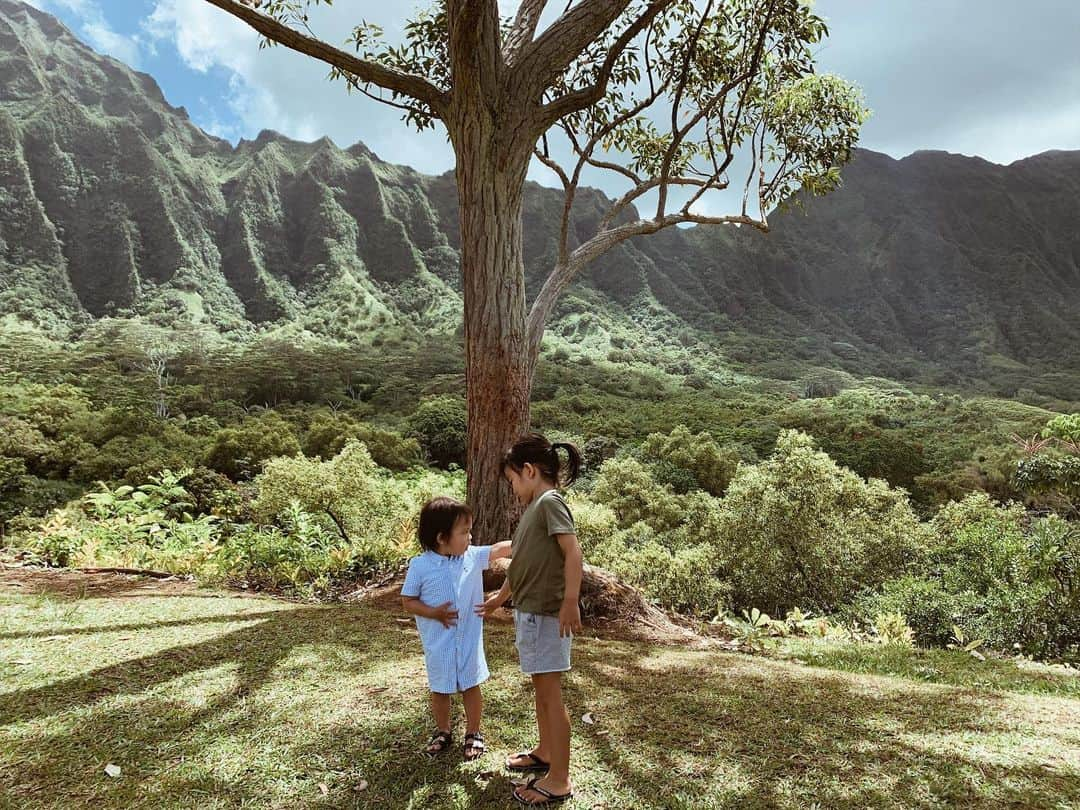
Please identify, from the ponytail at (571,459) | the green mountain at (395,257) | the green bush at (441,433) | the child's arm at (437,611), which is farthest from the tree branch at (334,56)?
the green mountain at (395,257)

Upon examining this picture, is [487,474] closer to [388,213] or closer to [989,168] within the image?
[388,213]

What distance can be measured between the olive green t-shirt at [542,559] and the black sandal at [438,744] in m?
0.69

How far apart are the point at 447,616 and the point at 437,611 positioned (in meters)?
0.04

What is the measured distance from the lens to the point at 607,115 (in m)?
7.75

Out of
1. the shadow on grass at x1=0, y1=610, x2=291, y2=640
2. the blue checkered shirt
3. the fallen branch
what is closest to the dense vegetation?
the fallen branch

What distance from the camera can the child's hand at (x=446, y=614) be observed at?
2396mm

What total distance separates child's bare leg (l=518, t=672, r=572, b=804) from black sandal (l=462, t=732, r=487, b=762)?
317 mm

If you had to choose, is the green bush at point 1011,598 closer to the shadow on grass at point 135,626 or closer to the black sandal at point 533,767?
the black sandal at point 533,767

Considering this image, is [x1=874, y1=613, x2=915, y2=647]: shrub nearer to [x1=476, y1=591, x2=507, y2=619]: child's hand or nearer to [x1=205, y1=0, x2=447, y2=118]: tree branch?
[x1=476, y1=591, x2=507, y2=619]: child's hand

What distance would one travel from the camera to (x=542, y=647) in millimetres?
2154

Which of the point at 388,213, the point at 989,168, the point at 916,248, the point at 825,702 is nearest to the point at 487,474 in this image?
the point at 825,702

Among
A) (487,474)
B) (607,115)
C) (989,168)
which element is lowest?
(487,474)

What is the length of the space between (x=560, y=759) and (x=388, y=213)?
10174 centimetres

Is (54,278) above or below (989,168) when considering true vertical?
below
